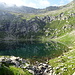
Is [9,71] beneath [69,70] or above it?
above

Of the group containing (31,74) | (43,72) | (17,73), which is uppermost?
(17,73)

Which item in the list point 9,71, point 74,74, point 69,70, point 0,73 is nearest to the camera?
point 0,73

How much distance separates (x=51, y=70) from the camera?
48969 millimetres

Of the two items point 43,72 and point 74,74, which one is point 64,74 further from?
point 43,72

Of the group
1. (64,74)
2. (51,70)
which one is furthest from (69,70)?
(51,70)

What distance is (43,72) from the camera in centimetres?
4812

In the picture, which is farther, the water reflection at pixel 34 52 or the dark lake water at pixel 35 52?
the water reflection at pixel 34 52

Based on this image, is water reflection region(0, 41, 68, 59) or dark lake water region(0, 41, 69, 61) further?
water reflection region(0, 41, 68, 59)

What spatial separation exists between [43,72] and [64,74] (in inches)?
338

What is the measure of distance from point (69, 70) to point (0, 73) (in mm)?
29452

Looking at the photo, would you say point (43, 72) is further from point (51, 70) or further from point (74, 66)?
point (74, 66)

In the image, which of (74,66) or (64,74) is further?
(74,66)

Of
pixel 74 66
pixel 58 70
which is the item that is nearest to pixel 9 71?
pixel 58 70

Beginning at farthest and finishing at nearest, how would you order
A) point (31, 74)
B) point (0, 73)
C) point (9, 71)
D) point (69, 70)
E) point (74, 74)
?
point (69, 70) < point (74, 74) < point (31, 74) < point (9, 71) < point (0, 73)
